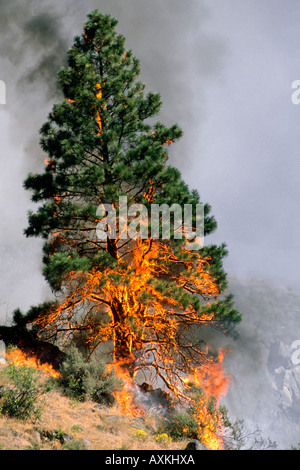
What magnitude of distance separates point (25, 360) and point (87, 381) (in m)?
4.03

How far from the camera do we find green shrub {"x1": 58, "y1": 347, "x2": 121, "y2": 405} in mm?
10516

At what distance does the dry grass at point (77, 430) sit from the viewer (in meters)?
6.65

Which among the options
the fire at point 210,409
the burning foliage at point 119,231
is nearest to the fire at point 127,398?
the burning foliage at point 119,231

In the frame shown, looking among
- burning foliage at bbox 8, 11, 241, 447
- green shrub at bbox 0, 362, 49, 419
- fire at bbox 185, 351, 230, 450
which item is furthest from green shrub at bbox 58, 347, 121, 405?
fire at bbox 185, 351, 230, 450

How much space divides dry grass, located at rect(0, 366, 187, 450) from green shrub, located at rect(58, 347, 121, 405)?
0.43 m

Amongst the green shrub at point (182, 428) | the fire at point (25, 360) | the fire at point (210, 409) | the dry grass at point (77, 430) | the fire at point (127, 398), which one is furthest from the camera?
the fire at point (25, 360)

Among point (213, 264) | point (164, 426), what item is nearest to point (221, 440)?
point (164, 426)

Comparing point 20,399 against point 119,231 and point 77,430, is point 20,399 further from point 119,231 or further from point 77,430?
point 119,231

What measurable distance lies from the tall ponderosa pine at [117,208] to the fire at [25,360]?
1419mm

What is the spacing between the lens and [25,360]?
43.2 ft

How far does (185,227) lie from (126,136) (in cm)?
552

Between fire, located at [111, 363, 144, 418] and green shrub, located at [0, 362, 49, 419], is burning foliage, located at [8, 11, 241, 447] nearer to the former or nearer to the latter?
fire, located at [111, 363, 144, 418]

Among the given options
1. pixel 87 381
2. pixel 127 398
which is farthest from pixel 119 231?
pixel 127 398

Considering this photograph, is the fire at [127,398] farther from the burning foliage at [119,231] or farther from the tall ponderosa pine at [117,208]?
the tall ponderosa pine at [117,208]
